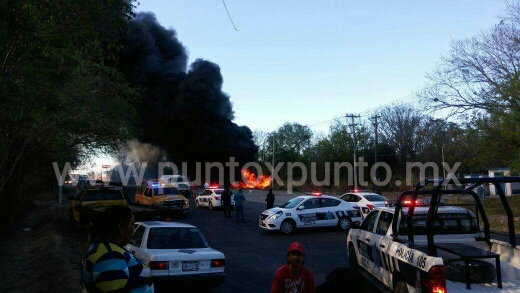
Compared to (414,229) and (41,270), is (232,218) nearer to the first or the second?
(41,270)

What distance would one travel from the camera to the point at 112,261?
8.99 feet

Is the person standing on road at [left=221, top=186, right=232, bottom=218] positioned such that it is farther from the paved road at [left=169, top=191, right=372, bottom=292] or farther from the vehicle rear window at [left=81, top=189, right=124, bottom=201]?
the vehicle rear window at [left=81, top=189, right=124, bottom=201]

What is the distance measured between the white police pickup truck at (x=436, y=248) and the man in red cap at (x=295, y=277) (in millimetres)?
1443

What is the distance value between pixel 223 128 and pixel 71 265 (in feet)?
73.9

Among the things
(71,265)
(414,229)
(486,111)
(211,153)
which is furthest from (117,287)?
(211,153)

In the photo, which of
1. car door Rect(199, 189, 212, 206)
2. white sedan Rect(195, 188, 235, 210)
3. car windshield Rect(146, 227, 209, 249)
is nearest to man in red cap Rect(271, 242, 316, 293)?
car windshield Rect(146, 227, 209, 249)

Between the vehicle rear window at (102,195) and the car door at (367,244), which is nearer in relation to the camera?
the car door at (367,244)

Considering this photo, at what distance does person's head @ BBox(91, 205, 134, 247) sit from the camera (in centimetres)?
289

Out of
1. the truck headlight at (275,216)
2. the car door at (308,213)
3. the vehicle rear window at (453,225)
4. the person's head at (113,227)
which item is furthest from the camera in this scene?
the car door at (308,213)

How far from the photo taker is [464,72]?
2131 centimetres

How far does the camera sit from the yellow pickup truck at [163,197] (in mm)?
21312

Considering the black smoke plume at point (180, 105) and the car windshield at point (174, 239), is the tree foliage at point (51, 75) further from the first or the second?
the black smoke plume at point (180, 105)

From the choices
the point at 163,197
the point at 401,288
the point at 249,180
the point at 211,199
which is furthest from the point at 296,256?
the point at 249,180

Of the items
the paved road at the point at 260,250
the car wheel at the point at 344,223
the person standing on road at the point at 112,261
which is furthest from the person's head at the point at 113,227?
the car wheel at the point at 344,223
